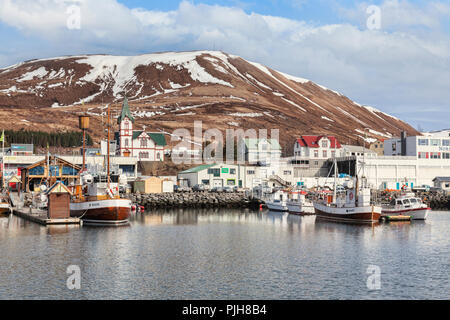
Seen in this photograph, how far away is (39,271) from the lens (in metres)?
34.4

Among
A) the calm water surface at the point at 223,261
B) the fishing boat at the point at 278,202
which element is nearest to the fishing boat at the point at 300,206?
the fishing boat at the point at 278,202

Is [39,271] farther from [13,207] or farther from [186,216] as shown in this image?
[13,207]

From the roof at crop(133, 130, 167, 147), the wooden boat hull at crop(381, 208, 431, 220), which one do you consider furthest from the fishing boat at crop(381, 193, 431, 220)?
the roof at crop(133, 130, 167, 147)

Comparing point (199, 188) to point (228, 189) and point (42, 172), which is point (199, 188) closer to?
point (228, 189)

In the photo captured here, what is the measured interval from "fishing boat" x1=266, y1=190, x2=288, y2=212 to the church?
5439cm

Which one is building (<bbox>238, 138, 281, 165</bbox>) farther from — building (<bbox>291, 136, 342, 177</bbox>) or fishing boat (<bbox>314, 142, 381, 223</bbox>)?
fishing boat (<bbox>314, 142, 381, 223</bbox>)

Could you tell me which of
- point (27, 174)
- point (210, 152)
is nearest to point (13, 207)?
point (27, 174)

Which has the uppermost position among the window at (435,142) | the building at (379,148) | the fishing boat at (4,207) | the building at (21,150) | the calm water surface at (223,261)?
the building at (379,148)

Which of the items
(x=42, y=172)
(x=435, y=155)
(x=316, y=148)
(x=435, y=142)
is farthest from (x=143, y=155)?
(x=435, y=142)

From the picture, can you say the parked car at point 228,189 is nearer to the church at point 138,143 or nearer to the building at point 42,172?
the building at point 42,172

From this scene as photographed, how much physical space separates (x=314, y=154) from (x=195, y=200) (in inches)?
1921

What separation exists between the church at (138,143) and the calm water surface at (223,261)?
76.0 metres

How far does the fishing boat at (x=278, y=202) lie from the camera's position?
8731cm

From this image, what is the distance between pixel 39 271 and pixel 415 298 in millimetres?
21862
